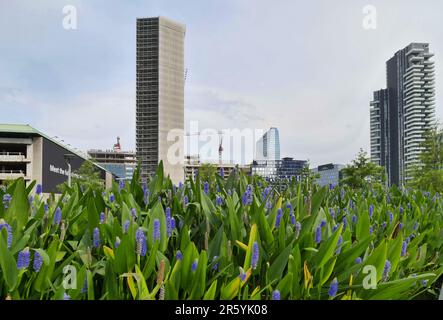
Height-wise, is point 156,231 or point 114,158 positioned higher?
point 114,158

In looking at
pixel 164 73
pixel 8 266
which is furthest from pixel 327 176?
pixel 8 266

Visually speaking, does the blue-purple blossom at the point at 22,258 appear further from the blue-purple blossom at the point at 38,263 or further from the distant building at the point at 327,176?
the distant building at the point at 327,176

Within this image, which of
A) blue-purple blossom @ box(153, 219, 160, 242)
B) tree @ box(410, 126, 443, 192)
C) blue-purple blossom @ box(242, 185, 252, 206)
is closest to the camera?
blue-purple blossom @ box(153, 219, 160, 242)

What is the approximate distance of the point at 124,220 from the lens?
121cm

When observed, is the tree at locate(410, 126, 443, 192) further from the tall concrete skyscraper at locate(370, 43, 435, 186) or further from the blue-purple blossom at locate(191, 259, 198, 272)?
the blue-purple blossom at locate(191, 259, 198, 272)

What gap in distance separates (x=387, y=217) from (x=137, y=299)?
153cm

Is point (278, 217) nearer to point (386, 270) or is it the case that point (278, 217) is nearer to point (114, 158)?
point (386, 270)

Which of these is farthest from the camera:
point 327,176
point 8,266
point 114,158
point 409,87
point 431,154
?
point 114,158

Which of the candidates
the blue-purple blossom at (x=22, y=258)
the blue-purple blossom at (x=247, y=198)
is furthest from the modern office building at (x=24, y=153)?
the blue-purple blossom at (x=22, y=258)

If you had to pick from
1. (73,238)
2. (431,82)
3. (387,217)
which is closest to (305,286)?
(73,238)

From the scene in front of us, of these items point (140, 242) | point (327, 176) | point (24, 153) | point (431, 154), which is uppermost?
point (24, 153)

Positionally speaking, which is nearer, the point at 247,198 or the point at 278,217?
the point at 278,217

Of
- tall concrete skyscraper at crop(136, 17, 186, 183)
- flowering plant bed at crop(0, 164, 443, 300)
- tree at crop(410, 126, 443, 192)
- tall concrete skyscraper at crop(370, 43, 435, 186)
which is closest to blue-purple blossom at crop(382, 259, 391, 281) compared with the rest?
flowering plant bed at crop(0, 164, 443, 300)

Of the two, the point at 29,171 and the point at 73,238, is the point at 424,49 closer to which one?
the point at 73,238
